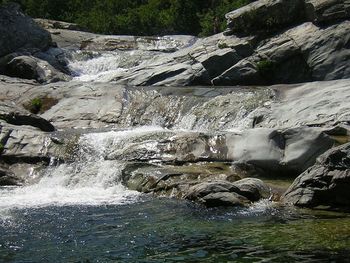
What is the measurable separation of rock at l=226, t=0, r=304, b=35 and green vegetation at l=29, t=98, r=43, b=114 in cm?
1133

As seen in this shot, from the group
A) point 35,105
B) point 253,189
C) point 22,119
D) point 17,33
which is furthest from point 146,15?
point 253,189

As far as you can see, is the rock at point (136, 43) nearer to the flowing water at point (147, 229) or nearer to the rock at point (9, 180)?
the rock at point (9, 180)

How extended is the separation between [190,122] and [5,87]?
11.4 meters

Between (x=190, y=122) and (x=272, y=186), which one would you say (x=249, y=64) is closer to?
(x=190, y=122)

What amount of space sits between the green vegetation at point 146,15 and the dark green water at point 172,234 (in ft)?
109

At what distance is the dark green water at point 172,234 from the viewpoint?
9820 millimetres

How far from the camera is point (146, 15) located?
2074 inches

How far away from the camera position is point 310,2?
2802 centimetres

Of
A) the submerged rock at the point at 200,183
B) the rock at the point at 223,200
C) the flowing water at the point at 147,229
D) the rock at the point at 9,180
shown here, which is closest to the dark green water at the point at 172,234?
the flowing water at the point at 147,229

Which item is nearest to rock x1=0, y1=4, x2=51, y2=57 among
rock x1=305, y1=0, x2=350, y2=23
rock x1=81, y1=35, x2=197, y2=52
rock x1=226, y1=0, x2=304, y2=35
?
rock x1=81, y1=35, x2=197, y2=52

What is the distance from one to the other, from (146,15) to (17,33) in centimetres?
1894

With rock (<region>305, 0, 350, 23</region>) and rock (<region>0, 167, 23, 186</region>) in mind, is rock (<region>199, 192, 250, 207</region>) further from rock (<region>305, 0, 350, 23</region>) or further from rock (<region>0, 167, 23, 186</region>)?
rock (<region>305, 0, 350, 23</region>)

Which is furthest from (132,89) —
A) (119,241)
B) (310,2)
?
(119,241)

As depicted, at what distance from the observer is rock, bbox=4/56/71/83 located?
3178 cm
